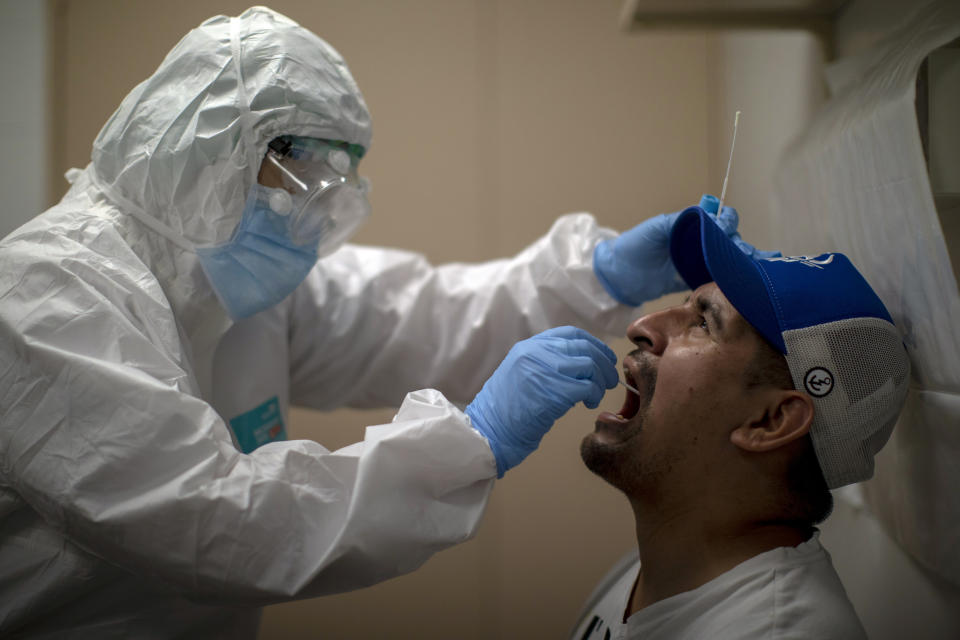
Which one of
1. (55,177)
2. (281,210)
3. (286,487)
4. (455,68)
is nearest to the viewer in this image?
(286,487)

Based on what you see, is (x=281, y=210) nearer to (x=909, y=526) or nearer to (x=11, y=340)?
(x=11, y=340)

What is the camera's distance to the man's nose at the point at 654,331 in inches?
47.2

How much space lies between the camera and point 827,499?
1117mm

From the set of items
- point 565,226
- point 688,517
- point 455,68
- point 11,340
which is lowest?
point 688,517

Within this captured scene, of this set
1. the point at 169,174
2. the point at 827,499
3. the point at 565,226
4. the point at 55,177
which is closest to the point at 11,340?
the point at 169,174

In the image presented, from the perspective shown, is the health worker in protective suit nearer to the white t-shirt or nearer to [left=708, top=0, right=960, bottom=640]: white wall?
the white t-shirt

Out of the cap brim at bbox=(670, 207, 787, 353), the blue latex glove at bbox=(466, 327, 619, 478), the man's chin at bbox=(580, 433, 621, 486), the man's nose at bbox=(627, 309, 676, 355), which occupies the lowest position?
the man's chin at bbox=(580, 433, 621, 486)

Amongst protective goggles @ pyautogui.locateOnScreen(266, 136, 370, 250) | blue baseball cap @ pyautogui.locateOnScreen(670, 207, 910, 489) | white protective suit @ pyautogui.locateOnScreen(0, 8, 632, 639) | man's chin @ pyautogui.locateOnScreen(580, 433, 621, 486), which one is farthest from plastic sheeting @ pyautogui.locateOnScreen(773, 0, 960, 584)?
protective goggles @ pyautogui.locateOnScreen(266, 136, 370, 250)

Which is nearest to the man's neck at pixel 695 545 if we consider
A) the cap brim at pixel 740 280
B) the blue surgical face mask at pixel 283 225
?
the cap brim at pixel 740 280

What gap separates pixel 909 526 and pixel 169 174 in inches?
57.7

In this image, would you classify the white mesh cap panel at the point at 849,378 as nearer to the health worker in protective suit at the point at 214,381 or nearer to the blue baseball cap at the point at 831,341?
the blue baseball cap at the point at 831,341

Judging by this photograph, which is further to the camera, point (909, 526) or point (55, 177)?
point (55, 177)

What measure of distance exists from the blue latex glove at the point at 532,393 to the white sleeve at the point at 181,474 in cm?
7

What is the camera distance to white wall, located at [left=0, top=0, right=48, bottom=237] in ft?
5.14
